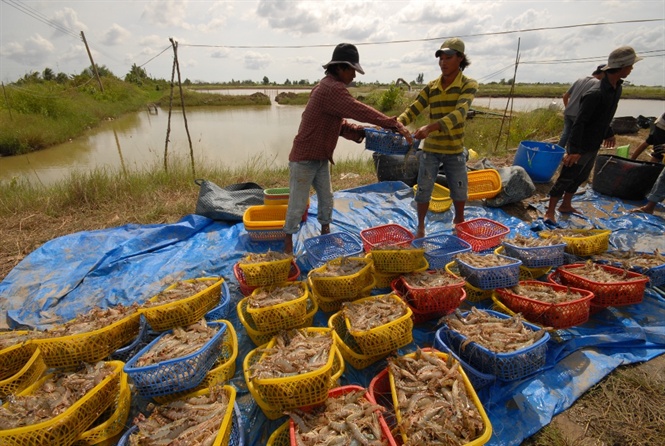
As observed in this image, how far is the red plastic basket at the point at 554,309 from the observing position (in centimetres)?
271

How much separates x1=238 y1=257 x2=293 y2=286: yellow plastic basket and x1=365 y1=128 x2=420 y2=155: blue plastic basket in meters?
1.88

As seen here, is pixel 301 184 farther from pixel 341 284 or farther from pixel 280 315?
pixel 280 315

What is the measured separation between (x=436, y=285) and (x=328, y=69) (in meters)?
2.38

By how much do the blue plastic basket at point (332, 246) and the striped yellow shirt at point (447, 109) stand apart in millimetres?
1528

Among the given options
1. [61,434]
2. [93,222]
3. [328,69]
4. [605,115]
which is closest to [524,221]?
[605,115]

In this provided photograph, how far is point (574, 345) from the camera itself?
2.65 m

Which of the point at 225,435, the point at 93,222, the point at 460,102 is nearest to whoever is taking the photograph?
the point at 225,435

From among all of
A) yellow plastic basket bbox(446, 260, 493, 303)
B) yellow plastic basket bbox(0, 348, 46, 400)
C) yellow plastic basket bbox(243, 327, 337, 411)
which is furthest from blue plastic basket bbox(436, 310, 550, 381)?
yellow plastic basket bbox(0, 348, 46, 400)

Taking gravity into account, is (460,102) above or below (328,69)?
below

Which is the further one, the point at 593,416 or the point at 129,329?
the point at 129,329

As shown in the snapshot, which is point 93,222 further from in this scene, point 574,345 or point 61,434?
point 574,345

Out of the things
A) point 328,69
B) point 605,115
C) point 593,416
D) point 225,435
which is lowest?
point 593,416

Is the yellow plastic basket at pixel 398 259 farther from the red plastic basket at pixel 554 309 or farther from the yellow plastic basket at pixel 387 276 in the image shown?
the red plastic basket at pixel 554 309

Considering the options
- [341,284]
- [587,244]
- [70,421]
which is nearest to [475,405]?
[341,284]
